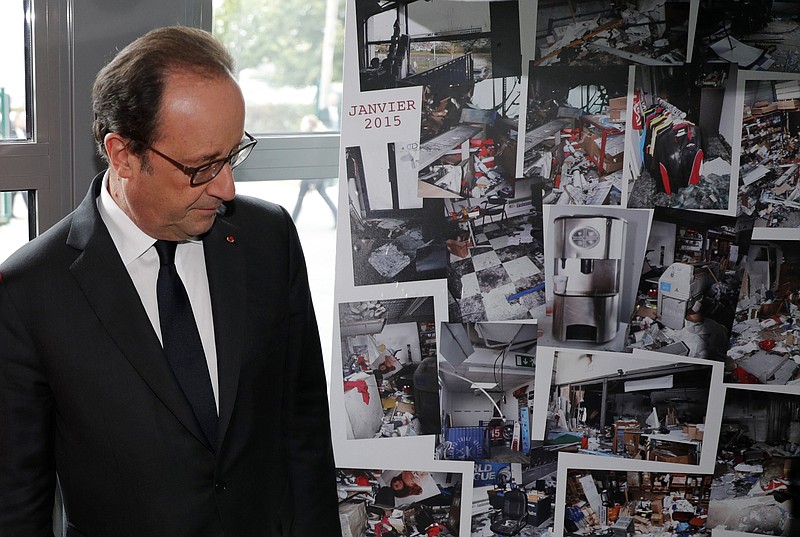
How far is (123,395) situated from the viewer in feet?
4.44

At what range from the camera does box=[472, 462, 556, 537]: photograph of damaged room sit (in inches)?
80.8

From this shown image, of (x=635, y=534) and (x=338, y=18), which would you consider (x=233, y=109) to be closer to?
(x=338, y=18)

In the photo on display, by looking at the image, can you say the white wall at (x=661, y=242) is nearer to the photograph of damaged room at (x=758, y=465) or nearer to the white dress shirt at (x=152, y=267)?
the photograph of damaged room at (x=758, y=465)

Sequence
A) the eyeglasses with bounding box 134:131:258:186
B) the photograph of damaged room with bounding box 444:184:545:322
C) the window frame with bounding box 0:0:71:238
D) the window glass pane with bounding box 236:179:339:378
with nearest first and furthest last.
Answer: the eyeglasses with bounding box 134:131:258:186, the window frame with bounding box 0:0:71:238, the photograph of damaged room with bounding box 444:184:545:322, the window glass pane with bounding box 236:179:339:378

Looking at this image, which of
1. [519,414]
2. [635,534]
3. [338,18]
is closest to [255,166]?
[338,18]

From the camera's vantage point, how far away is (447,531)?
81.7 inches

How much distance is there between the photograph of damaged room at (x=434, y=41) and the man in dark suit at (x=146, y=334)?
598 millimetres

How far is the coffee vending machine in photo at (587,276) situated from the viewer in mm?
1964

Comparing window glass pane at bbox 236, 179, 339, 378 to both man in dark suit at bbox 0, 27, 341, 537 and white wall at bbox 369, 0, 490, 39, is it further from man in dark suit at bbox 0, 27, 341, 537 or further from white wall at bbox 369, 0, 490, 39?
man in dark suit at bbox 0, 27, 341, 537

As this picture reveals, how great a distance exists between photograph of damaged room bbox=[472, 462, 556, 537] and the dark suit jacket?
677 millimetres

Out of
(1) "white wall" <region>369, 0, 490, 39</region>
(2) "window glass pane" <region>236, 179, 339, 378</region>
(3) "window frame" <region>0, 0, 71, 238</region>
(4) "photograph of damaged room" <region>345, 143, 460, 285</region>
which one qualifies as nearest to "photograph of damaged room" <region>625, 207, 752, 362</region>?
(4) "photograph of damaged room" <region>345, 143, 460, 285</region>

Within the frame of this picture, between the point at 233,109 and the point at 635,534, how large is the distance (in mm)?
1508

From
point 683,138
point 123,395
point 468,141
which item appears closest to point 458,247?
point 468,141

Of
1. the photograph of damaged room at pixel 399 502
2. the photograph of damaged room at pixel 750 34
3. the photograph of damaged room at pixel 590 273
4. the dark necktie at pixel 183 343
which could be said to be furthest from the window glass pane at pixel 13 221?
the photograph of damaged room at pixel 750 34
